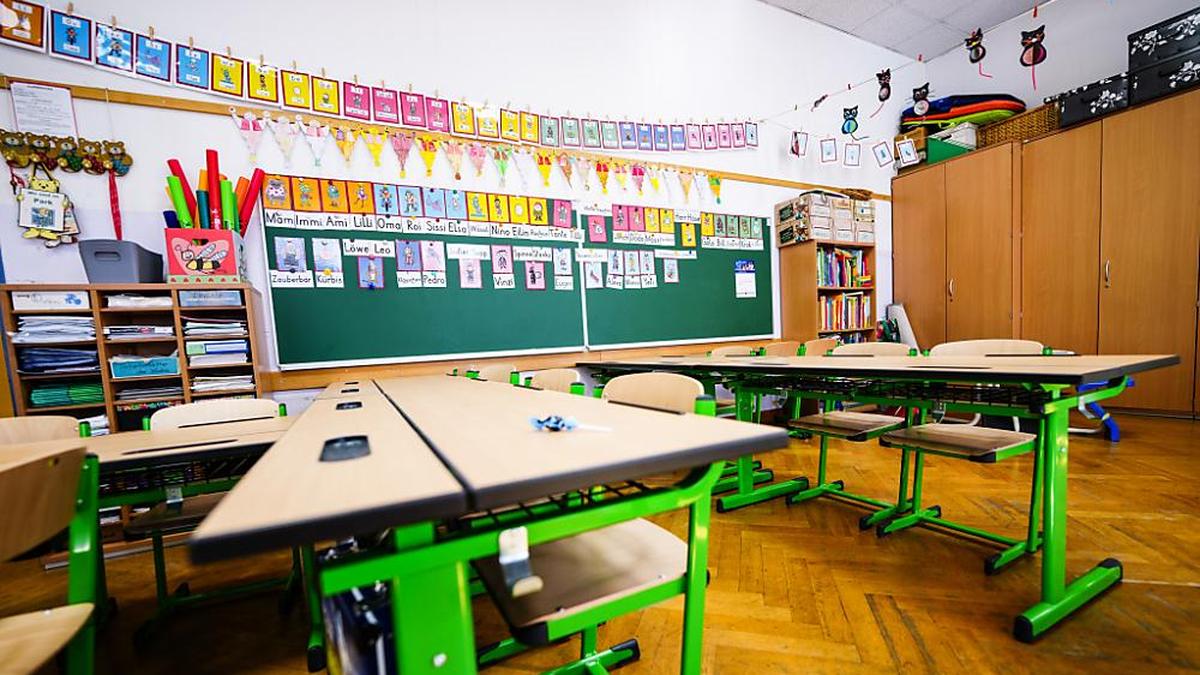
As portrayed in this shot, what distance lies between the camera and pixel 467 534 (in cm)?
58

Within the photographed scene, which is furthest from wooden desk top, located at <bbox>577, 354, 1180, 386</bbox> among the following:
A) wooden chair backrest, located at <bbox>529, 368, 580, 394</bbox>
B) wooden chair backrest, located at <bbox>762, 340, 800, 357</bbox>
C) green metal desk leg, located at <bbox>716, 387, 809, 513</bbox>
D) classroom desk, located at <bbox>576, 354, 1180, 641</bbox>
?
wooden chair backrest, located at <bbox>762, 340, 800, 357</bbox>

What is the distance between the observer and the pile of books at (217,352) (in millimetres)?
2174

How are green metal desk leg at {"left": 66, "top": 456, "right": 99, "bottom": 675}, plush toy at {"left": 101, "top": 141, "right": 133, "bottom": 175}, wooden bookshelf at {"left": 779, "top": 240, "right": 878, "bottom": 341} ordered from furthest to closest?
wooden bookshelf at {"left": 779, "top": 240, "right": 878, "bottom": 341} → plush toy at {"left": 101, "top": 141, "right": 133, "bottom": 175} → green metal desk leg at {"left": 66, "top": 456, "right": 99, "bottom": 675}

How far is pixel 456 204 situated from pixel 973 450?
3.00 metres

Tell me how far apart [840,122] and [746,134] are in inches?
50.3

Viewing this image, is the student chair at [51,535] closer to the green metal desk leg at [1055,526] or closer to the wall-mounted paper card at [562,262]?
the green metal desk leg at [1055,526]

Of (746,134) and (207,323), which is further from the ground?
(746,134)

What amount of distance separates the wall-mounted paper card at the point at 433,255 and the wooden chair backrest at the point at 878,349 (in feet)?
8.29

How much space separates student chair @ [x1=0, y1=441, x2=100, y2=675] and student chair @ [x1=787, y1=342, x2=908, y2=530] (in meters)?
2.29

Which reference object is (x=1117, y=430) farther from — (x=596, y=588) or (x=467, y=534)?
(x=467, y=534)

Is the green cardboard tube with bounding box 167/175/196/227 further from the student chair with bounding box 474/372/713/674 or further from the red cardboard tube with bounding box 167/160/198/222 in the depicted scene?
the student chair with bounding box 474/372/713/674

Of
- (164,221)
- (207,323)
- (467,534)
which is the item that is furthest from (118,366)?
(467,534)

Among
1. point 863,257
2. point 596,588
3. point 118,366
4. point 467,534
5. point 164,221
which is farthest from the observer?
point 863,257

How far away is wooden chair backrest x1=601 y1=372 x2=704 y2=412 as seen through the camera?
1.26m
